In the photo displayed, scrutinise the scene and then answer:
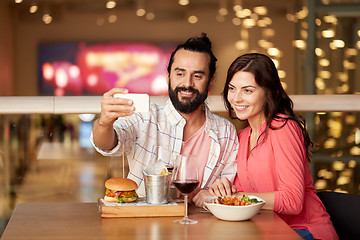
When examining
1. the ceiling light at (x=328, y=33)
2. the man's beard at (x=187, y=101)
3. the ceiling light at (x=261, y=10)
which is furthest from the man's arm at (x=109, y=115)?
the ceiling light at (x=328, y=33)

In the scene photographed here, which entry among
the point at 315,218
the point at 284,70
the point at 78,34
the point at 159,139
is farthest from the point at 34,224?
the point at 284,70

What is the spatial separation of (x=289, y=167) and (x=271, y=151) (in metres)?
0.15

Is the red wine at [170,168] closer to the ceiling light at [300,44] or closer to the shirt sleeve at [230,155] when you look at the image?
the shirt sleeve at [230,155]

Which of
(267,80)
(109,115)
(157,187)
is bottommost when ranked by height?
(157,187)

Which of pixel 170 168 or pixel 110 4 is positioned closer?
pixel 170 168

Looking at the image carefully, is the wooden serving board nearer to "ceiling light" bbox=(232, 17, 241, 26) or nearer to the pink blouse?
the pink blouse

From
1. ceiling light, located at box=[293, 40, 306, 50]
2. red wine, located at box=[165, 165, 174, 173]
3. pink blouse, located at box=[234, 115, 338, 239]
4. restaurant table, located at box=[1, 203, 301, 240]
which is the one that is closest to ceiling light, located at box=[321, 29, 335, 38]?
ceiling light, located at box=[293, 40, 306, 50]

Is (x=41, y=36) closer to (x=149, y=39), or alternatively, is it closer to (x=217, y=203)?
(x=149, y=39)

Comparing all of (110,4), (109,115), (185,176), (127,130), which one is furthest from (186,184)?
(110,4)

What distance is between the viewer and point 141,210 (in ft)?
6.16

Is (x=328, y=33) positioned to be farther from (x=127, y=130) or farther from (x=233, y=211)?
(x=233, y=211)

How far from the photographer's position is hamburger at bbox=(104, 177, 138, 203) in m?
1.92

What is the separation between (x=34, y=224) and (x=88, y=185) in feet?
6.43

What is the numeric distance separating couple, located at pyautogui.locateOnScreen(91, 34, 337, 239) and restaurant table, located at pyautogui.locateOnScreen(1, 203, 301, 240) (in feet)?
0.69
